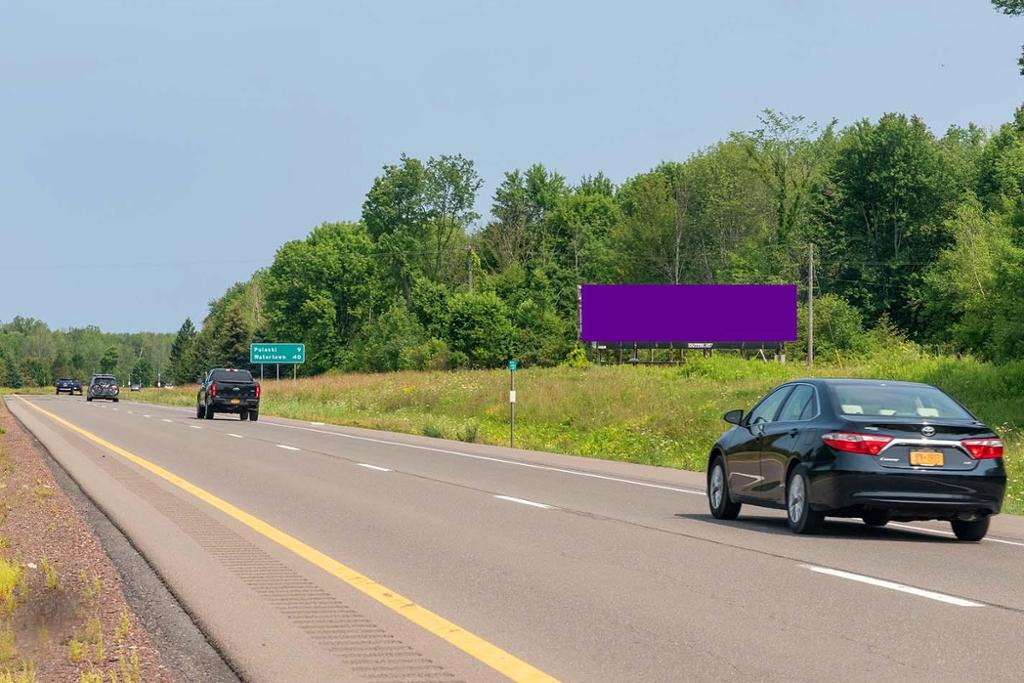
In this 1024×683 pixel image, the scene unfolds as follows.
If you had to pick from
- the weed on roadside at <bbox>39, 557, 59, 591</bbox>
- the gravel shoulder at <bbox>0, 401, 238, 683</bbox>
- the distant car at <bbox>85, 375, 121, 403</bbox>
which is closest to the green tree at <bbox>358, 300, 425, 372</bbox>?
the distant car at <bbox>85, 375, 121, 403</bbox>

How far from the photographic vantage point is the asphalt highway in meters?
7.38

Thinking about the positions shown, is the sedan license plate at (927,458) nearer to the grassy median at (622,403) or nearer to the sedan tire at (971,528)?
the sedan tire at (971,528)

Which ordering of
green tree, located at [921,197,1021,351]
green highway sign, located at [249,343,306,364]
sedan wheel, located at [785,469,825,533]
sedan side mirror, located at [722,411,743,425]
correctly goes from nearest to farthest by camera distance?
1. sedan wheel, located at [785,469,825,533]
2. sedan side mirror, located at [722,411,743,425]
3. green tree, located at [921,197,1021,351]
4. green highway sign, located at [249,343,306,364]

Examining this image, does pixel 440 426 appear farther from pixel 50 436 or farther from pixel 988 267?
pixel 988 267

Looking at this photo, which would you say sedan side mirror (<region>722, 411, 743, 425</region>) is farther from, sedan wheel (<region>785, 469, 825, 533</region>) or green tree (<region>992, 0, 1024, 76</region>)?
green tree (<region>992, 0, 1024, 76</region>)

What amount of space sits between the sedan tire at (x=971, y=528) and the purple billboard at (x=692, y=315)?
60.4 metres

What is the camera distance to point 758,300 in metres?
75.7

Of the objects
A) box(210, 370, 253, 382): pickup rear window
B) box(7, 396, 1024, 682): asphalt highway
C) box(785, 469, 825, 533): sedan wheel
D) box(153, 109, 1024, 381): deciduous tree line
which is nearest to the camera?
box(7, 396, 1024, 682): asphalt highway

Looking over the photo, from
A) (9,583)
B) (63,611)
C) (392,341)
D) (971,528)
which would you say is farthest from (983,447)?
(392,341)

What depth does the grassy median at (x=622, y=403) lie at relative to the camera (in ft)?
116

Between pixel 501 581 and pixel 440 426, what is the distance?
31.6m

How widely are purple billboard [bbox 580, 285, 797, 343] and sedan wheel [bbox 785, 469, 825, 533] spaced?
60229 millimetres

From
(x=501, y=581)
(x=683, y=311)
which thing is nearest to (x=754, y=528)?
(x=501, y=581)

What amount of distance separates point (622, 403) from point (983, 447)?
3565cm
